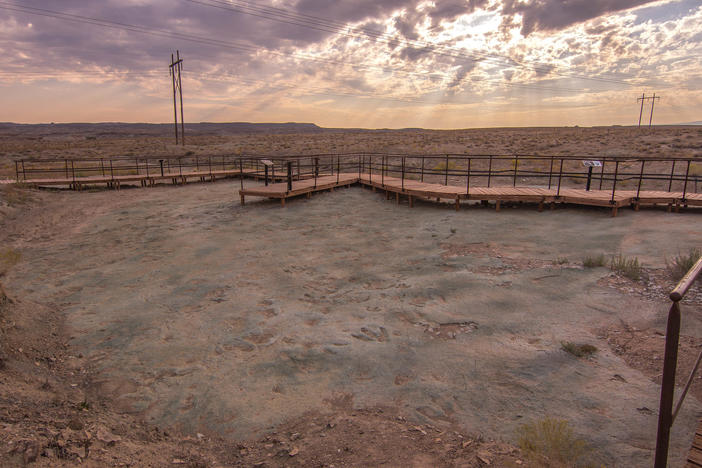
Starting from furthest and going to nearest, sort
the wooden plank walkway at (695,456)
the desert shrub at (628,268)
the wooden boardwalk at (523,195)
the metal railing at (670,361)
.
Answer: the wooden boardwalk at (523,195), the desert shrub at (628,268), the wooden plank walkway at (695,456), the metal railing at (670,361)

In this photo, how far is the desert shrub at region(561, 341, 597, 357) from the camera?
4.69 metres

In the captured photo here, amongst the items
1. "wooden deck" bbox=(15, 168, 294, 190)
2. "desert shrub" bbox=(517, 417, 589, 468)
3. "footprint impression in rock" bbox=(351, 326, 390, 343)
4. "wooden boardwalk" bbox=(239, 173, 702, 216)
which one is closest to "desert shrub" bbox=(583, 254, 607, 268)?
"footprint impression in rock" bbox=(351, 326, 390, 343)

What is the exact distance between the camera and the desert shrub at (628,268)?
22.0ft

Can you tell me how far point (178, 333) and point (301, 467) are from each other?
295 cm

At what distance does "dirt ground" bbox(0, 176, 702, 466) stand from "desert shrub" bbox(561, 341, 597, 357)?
9 centimetres

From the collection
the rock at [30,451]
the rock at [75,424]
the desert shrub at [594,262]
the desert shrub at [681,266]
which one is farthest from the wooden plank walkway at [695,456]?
the desert shrub at [594,262]

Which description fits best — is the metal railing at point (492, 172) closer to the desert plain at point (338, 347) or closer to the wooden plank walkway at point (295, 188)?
the wooden plank walkway at point (295, 188)

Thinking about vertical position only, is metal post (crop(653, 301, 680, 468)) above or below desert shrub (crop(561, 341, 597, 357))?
above

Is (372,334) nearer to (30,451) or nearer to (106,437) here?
(106,437)

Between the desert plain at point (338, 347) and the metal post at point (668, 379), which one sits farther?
the desert plain at point (338, 347)

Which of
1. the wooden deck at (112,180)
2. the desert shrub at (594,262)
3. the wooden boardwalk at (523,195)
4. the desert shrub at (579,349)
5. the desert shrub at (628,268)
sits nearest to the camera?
the desert shrub at (579,349)

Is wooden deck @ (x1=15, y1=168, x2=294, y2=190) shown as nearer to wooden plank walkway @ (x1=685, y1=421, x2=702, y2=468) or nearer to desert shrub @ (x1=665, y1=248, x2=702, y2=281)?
desert shrub @ (x1=665, y1=248, x2=702, y2=281)

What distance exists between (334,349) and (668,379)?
3.35 meters

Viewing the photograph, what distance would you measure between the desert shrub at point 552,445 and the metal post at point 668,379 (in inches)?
32.0
